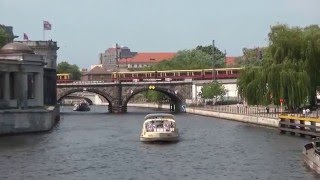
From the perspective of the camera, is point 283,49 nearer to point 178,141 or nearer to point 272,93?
point 272,93

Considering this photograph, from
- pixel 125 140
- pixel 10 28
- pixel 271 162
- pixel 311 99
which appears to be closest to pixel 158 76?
pixel 10 28

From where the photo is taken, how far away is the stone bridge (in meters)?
138

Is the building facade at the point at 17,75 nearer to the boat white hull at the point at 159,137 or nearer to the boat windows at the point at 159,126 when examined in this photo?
the boat windows at the point at 159,126

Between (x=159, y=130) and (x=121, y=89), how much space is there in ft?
261

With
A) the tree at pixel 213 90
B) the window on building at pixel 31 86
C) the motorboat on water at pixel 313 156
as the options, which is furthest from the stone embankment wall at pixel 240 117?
the motorboat on water at pixel 313 156

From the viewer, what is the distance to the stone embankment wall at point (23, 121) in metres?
68.9

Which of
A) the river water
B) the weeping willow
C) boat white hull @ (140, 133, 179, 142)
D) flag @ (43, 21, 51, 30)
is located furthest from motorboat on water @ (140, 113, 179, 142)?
flag @ (43, 21, 51, 30)

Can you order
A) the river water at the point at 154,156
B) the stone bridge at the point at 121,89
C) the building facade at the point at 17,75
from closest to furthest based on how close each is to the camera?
the river water at the point at 154,156, the building facade at the point at 17,75, the stone bridge at the point at 121,89

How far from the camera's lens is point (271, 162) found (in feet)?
150

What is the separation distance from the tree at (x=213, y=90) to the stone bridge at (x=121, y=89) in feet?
18.6

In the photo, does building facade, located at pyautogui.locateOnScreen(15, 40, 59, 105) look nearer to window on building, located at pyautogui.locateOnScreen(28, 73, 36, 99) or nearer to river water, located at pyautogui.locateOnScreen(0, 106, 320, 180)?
window on building, located at pyautogui.locateOnScreen(28, 73, 36, 99)

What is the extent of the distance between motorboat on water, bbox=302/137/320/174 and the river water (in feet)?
1.45

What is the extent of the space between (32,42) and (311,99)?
50828 mm

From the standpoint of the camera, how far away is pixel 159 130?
201ft
